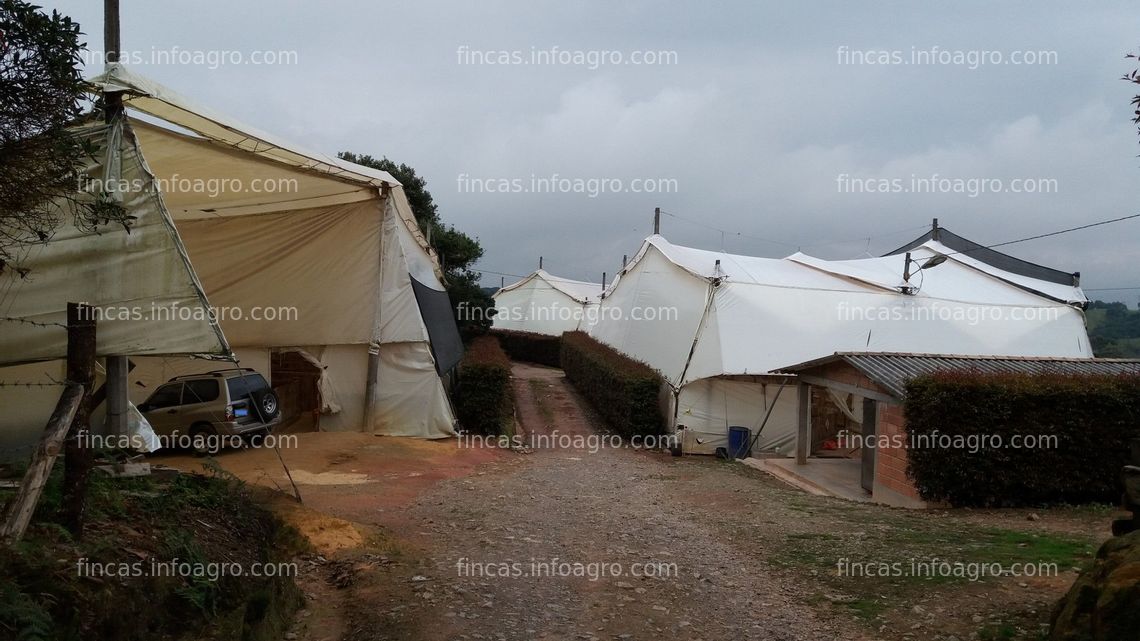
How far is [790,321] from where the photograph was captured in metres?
20.9

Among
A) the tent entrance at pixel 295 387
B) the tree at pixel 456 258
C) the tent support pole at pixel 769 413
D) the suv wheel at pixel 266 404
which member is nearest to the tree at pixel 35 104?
the suv wheel at pixel 266 404

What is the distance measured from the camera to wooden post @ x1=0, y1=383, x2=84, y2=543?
418 centimetres

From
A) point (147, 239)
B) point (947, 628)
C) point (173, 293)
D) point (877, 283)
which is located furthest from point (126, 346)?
point (877, 283)

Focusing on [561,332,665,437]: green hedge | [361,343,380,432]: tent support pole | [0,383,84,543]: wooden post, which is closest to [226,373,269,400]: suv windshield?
[361,343,380,432]: tent support pole

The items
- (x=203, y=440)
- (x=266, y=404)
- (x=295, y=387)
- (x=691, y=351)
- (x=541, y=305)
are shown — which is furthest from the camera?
(x=541, y=305)

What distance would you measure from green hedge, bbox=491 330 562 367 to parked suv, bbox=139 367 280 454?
30.5 m

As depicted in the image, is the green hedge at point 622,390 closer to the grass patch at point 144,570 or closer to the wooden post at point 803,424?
the wooden post at point 803,424

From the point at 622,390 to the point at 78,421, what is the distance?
1688 centimetres

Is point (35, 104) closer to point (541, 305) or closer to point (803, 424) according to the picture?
point (803, 424)

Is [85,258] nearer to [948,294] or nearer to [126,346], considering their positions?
[126,346]

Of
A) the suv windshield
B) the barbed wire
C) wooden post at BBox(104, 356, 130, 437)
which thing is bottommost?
the suv windshield

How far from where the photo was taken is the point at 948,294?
23.4 m

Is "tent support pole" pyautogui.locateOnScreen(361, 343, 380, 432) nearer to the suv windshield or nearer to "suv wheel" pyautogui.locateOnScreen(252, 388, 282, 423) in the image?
"suv wheel" pyautogui.locateOnScreen(252, 388, 282, 423)

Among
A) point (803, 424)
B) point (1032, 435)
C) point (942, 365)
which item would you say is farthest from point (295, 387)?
point (1032, 435)
